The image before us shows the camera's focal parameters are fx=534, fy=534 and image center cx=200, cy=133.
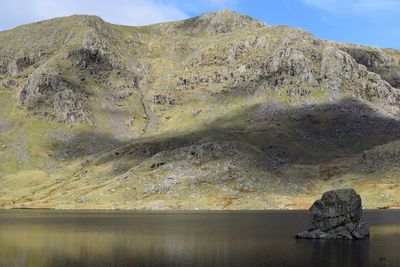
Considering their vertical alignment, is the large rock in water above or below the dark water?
above

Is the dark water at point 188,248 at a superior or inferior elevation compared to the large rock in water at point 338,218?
inferior

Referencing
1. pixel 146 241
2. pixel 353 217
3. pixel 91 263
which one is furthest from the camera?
pixel 353 217

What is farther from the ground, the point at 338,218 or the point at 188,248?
the point at 338,218

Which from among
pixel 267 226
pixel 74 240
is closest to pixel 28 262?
pixel 74 240

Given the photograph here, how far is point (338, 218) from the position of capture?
134250mm

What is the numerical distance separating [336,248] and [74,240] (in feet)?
195

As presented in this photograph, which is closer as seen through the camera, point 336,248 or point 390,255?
point 390,255

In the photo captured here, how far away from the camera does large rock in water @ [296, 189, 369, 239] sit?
132 meters

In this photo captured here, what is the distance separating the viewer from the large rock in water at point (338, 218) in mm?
131500

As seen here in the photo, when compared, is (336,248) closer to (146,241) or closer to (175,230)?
(146,241)

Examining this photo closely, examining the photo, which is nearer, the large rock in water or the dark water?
the dark water

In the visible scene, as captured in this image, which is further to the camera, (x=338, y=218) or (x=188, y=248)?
(x=338, y=218)

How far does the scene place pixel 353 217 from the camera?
133 meters

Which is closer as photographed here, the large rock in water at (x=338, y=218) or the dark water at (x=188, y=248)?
the dark water at (x=188, y=248)
